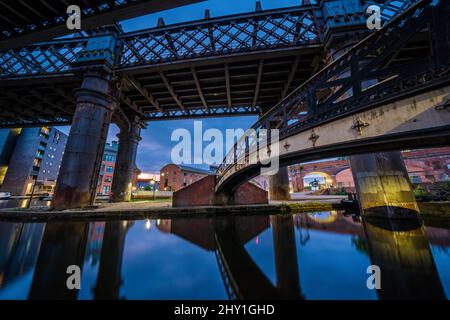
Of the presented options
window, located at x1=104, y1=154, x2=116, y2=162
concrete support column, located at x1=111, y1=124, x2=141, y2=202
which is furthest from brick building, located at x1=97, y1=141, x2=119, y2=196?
concrete support column, located at x1=111, y1=124, x2=141, y2=202

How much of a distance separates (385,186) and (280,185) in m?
9.58

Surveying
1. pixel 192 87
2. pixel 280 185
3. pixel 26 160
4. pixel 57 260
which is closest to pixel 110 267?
pixel 57 260

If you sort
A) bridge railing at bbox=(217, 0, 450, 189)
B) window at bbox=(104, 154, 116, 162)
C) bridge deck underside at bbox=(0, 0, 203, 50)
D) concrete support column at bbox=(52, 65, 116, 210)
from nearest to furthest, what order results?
bridge railing at bbox=(217, 0, 450, 189) < bridge deck underside at bbox=(0, 0, 203, 50) < concrete support column at bbox=(52, 65, 116, 210) < window at bbox=(104, 154, 116, 162)

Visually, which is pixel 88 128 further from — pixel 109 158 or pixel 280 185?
pixel 109 158

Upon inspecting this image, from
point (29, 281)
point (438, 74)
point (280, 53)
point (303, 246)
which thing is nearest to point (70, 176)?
point (29, 281)

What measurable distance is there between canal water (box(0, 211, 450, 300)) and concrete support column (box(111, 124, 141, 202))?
12092 millimetres

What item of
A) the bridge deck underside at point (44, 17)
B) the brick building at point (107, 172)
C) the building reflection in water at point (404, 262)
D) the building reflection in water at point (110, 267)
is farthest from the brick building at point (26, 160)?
the building reflection in water at point (404, 262)

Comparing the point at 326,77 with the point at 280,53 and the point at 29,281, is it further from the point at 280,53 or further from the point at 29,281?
the point at 280,53

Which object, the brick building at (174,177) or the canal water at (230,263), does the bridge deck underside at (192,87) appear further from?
the brick building at (174,177)

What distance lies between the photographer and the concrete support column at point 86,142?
1055 centimetres

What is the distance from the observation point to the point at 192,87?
1700 cm

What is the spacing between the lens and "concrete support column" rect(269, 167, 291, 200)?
55.6 feet

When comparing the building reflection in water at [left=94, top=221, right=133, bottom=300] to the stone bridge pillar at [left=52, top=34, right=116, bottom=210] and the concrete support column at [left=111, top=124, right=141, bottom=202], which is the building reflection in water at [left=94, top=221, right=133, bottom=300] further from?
the concrete support column at [left=111, top=124, right=141, bottom=202]
